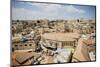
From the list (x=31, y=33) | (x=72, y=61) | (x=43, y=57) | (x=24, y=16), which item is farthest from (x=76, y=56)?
(x=24, y=16)

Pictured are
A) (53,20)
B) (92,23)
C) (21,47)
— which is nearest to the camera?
(21,47)

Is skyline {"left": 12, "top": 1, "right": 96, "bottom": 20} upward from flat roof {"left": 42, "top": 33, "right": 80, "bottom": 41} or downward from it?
upward

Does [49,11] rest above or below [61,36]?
above

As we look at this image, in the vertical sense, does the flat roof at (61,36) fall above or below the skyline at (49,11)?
below

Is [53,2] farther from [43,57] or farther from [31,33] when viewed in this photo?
[43,57]

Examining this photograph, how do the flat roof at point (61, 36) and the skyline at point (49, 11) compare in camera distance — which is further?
the flat roof at point (61, 36)

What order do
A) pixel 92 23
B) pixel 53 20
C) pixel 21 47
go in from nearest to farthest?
pixel 21 47 → pixel 53 20 → pixel 92 23

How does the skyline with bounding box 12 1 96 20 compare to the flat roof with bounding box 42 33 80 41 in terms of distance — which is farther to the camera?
the flat roof with bounding box 42 33 80 41

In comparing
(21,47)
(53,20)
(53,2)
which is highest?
(53,2)
